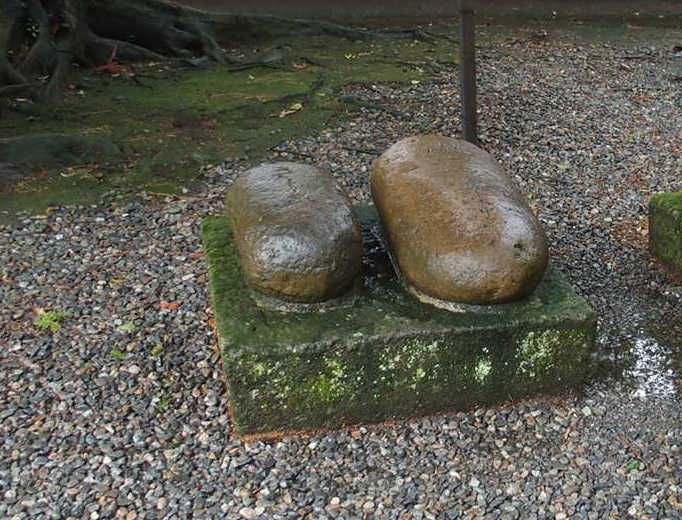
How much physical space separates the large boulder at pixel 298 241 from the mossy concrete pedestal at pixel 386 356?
0.10 meters

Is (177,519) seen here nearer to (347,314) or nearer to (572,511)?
(347,314)

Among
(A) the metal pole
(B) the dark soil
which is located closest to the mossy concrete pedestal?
(A) the metal pole

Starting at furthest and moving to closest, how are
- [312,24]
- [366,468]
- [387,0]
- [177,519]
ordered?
[387,0] < [312,24] < [366,468] < [177,519]

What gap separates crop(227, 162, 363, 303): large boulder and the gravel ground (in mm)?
531

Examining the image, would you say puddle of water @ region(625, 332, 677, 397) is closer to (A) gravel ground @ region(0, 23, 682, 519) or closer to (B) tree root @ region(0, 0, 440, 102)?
(A) gravel ground @ region(0, 23, 682, 519)

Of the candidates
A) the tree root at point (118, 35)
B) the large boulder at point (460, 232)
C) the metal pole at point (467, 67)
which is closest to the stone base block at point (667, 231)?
the large boulder at point (460, 232)

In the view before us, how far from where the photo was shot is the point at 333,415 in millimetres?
2926

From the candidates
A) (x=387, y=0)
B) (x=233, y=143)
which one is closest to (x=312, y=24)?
(x=387, y=0)

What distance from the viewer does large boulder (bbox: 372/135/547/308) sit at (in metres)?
2.86

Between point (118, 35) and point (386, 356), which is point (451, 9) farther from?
point (386, 356)

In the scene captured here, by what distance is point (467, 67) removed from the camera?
519 cm

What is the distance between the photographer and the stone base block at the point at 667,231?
394 cm

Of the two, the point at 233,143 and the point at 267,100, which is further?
the point at 267,100

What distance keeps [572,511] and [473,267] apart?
0.86m
